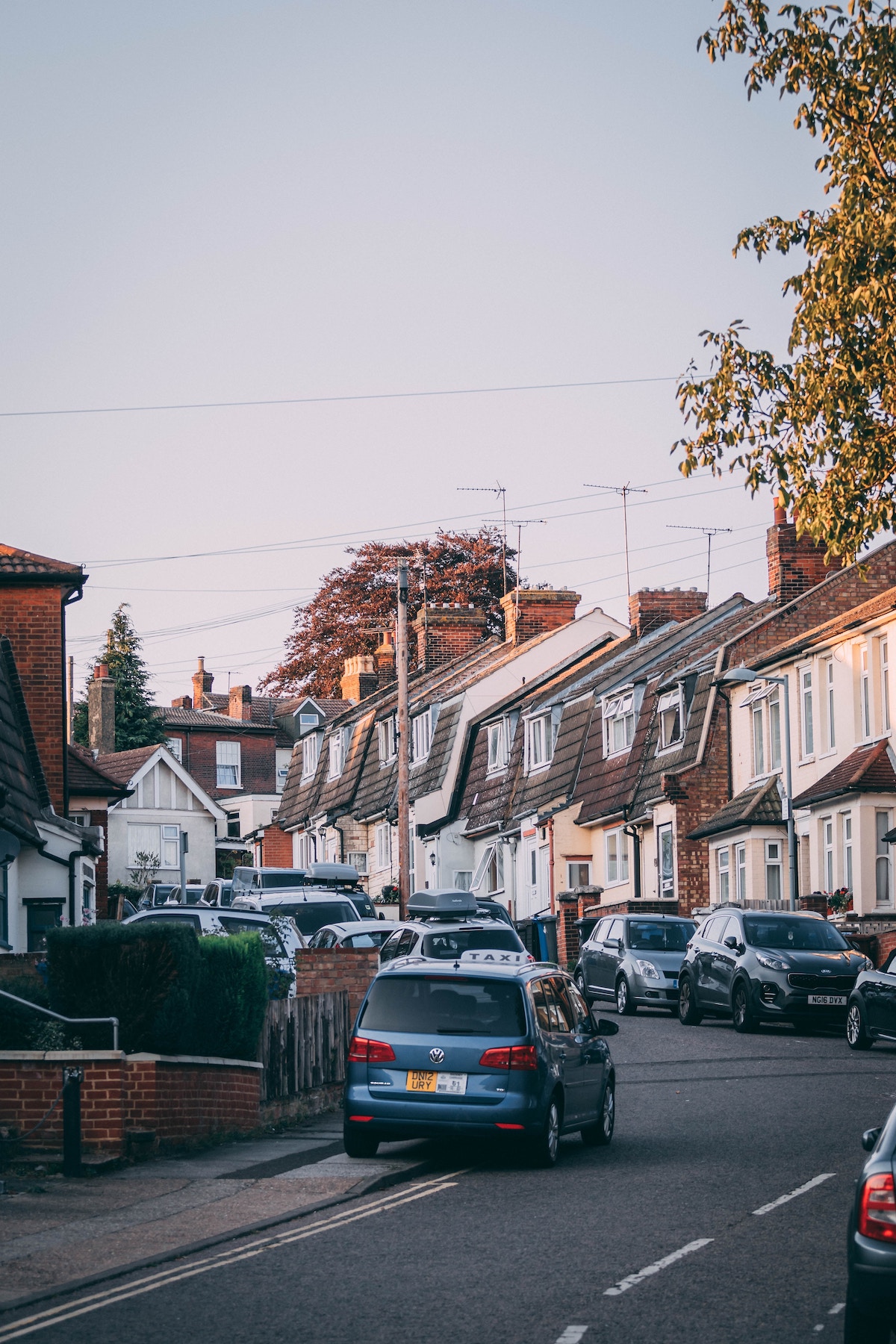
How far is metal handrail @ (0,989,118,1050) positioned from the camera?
13.9m

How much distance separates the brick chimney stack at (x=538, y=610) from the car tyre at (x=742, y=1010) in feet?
123

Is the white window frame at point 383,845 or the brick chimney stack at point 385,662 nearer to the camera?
the white window frame at point 383,845

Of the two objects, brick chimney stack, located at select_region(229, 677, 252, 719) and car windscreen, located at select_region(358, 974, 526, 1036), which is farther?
brick chimney stack, located at select_region(229, 677, 252, 719)

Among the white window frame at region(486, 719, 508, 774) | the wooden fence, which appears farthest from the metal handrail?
the white window frame at region(486, 719, 508, 774)

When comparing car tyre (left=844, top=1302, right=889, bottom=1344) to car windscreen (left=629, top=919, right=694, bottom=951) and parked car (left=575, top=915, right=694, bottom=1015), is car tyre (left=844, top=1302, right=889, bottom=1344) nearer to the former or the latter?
parked car (left=575, top=915, right=694, bottom=1015)

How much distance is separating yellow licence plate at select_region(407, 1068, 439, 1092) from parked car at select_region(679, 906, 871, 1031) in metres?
13.3

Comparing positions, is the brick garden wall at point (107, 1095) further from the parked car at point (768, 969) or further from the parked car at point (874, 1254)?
the parked car at point (768, 969)

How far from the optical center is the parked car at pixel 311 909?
95.1 ft

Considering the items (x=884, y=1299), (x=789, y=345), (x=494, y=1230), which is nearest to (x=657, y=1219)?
(x=494, y=1230)

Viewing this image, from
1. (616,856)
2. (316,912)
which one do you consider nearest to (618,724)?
(616,856)

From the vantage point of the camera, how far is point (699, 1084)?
20.2 meters

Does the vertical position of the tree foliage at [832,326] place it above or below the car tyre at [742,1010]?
above

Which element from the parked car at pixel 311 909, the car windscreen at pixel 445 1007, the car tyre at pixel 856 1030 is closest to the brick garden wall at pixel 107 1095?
the car windscreen at pixel 445 1007

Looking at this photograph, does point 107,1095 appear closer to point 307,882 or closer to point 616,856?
point 307,882
